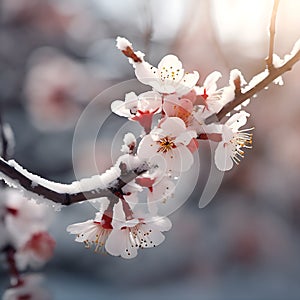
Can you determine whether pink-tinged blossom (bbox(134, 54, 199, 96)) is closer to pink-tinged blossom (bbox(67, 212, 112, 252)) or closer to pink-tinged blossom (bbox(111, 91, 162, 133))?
pink-tinged blossom (bbox(111, 91, 162, 133))

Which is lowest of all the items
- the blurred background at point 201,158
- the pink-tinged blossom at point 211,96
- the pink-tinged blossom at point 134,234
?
the pink-tinged blossom at point 134,234

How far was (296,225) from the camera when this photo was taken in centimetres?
414

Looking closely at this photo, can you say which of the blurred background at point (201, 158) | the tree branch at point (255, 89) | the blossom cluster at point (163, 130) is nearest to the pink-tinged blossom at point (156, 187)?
the blossom cluster at point (163, 130)

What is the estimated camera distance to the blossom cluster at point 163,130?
0.88m

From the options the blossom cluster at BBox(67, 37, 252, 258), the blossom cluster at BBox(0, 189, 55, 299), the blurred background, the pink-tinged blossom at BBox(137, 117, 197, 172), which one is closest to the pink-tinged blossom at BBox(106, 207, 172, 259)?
the blossom cluster at BBox(67, 37, 252, 258)

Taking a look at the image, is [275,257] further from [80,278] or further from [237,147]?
[237,147]

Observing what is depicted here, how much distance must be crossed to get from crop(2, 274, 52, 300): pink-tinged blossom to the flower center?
2.85 feet

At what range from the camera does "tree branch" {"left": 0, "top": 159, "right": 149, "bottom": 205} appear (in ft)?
2.83

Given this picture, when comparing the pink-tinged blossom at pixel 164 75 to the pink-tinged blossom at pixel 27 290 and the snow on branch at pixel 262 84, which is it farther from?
the pink-tinged blossom at pixel 27 290

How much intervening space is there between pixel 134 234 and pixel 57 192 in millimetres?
Answer: 198

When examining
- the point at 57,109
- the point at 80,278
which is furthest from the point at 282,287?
the point at 57,109

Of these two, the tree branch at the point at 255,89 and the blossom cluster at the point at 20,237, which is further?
the blossom cluster at the point at 20,237

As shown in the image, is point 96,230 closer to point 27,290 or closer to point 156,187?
point 156,187

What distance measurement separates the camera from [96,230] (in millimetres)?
1021
